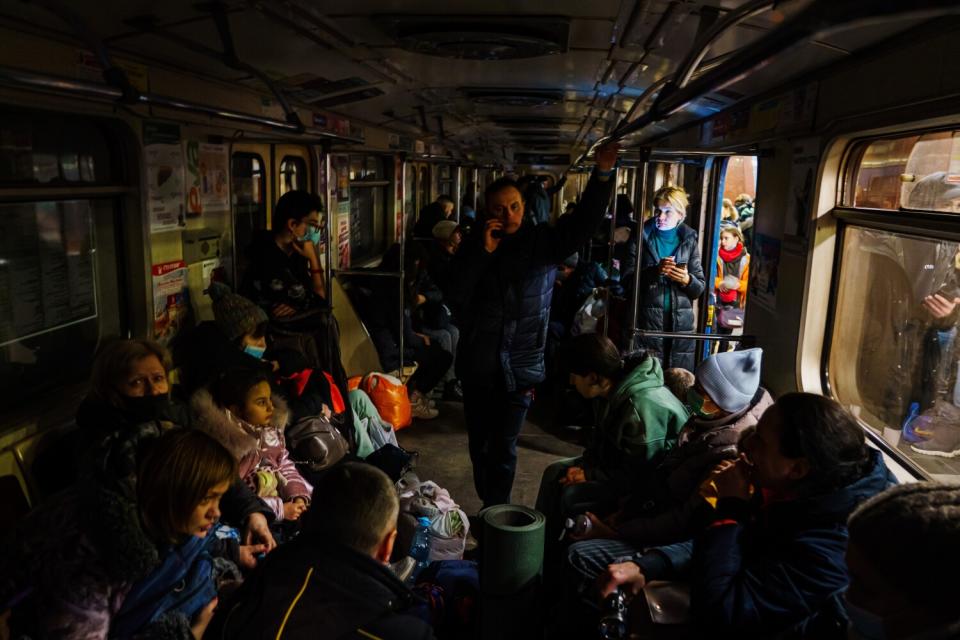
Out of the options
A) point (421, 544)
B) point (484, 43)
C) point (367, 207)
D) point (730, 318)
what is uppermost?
point (484, 43)

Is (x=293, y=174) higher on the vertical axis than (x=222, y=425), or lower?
higher

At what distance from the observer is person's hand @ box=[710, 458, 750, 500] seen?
2.38 meters

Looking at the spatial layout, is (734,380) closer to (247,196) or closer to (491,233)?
(491,233)

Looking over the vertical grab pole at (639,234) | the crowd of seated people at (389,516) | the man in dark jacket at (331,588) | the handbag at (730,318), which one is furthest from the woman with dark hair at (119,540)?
the handbag at (730,318)

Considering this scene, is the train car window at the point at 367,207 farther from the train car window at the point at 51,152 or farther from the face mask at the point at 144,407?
the face mask at the point at 144,407

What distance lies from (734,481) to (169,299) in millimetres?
3073

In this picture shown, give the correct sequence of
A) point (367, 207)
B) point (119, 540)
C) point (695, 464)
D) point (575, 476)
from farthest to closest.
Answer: point (367, 207) < point (575, 476) < point (695, 464) < point (119, 540)

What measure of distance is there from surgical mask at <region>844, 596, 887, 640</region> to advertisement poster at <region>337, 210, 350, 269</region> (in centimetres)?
604

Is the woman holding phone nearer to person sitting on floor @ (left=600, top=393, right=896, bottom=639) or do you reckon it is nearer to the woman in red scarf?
the woman in red scarf

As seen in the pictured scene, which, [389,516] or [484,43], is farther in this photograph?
[484,43]

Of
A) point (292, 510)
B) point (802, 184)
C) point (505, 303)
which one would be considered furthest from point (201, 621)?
point (802, 184)

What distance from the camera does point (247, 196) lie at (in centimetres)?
516

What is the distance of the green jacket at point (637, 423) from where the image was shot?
2859 millimetres

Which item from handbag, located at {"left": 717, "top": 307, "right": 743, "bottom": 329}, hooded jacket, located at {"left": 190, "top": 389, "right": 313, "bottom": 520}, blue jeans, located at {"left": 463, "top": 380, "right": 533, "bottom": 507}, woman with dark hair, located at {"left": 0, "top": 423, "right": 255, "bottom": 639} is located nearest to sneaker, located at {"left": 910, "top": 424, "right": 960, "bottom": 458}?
blue jeans, located at {"left": 463, "top": 380, "right": 533, "bottom": 507}
